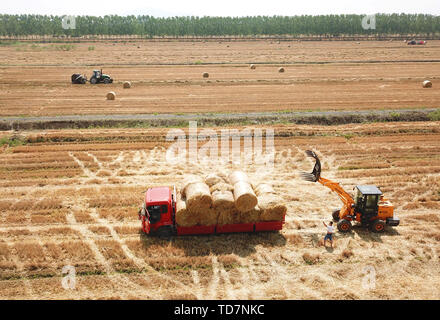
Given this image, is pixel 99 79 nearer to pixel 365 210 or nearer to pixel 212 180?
pixel 212 180

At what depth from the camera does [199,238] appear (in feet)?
48.0

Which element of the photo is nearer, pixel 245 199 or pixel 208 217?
pixel 245 199

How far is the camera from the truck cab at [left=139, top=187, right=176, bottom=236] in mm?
14117

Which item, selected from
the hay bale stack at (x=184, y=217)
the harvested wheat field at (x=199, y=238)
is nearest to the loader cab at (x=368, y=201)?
the harvested wheat field at (x=199, y=238)

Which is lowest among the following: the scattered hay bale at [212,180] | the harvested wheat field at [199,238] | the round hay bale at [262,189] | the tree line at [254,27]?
the harvested wheat field at [199,238]

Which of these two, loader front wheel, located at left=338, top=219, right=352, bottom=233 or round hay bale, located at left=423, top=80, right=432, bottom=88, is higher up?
round hay bale, located at left=423, top=80, right=432, bottom=88

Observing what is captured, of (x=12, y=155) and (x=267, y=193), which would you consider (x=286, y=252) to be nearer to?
(x=267, y=193)

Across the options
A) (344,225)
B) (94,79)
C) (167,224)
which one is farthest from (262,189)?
(94,79)

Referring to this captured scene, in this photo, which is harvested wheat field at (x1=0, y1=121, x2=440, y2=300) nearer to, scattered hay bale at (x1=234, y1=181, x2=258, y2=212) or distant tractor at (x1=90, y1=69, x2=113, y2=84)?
scattered hay bale at (x1=234, y1=181, x2=258, y2=212)

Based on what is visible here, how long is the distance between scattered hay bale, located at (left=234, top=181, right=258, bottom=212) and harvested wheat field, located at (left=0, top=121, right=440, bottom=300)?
58.3 inches

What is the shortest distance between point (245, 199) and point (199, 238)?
2.62m

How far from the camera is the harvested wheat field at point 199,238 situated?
12.0 meters

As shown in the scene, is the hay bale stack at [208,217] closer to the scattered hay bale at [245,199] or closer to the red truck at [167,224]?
the red truck at [167,224]


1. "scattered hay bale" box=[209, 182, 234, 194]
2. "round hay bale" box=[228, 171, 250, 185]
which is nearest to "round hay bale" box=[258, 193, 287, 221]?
"round hay bale" box=[228, 171, 250, 185]
